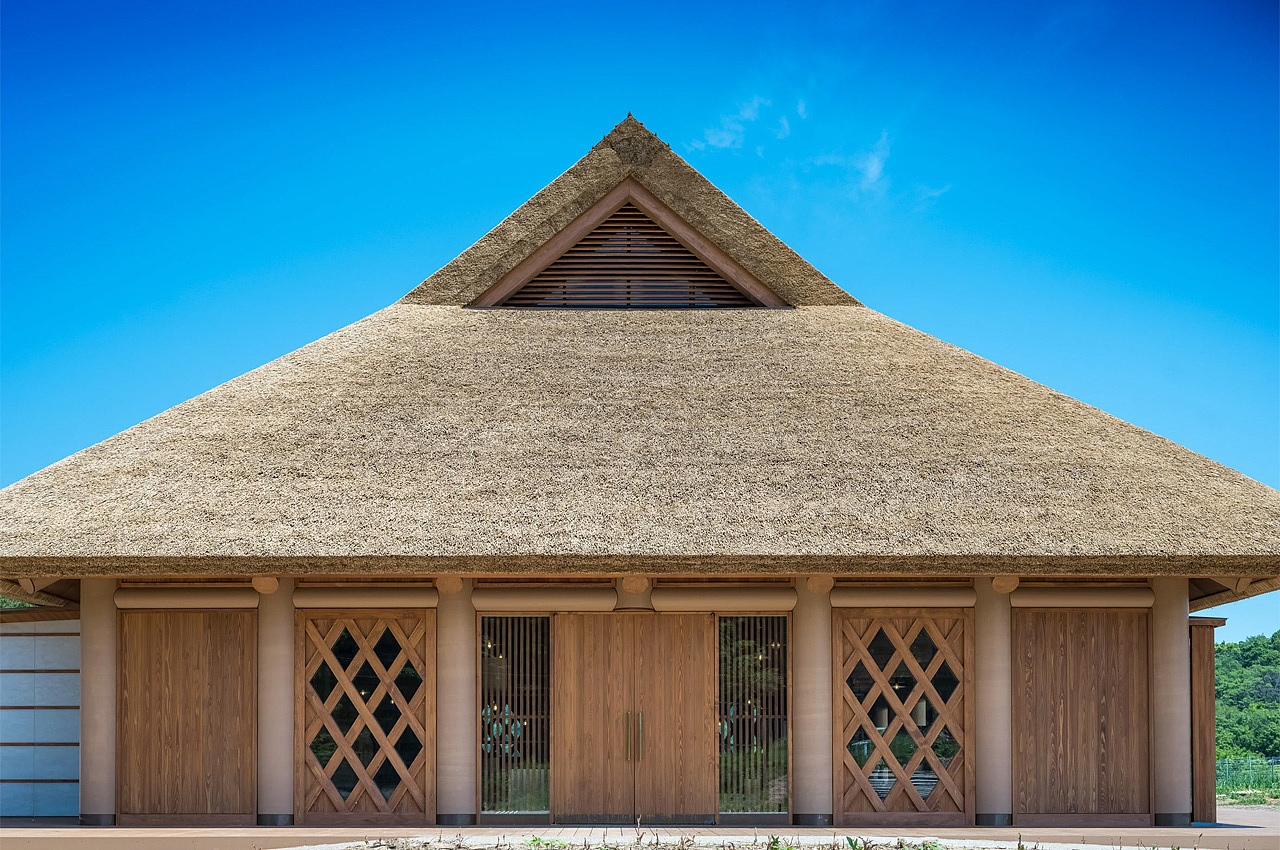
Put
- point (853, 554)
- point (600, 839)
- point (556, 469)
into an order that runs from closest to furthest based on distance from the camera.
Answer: point (600, 839) → point (853, 554) → point (556, 469)

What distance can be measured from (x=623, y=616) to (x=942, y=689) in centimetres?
346

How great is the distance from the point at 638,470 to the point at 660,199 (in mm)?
5602

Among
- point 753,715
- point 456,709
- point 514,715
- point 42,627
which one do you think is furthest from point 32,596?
point 753,715

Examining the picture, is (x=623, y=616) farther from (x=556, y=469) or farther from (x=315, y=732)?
(x=315, y=732)

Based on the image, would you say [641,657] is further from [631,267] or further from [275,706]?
[631,267]

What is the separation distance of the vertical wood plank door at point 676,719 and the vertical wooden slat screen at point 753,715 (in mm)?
131

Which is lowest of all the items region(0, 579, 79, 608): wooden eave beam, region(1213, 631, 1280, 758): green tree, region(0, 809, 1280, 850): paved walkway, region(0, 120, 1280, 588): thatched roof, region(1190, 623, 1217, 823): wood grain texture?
region(1213, 631, 1280, 758): green tree

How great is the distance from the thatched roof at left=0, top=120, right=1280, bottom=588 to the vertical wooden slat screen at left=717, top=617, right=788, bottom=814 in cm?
157

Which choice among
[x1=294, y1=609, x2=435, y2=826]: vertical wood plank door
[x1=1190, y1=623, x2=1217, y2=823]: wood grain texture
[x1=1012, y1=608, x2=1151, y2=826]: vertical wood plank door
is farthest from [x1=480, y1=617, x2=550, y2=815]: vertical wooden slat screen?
[x1=1190, y1=623, x2=1217, y2=823]: wood grain texture

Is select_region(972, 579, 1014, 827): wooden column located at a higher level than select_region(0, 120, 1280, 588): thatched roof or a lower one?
lower

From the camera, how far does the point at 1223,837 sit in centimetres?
927

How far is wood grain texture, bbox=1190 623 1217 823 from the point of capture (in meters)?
11.1

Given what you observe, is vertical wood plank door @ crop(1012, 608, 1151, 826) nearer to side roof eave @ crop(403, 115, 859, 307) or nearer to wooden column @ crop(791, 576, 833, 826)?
wooden column @ crop(791, 576, 833, 826)

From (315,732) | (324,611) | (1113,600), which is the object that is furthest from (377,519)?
(1113,600)
